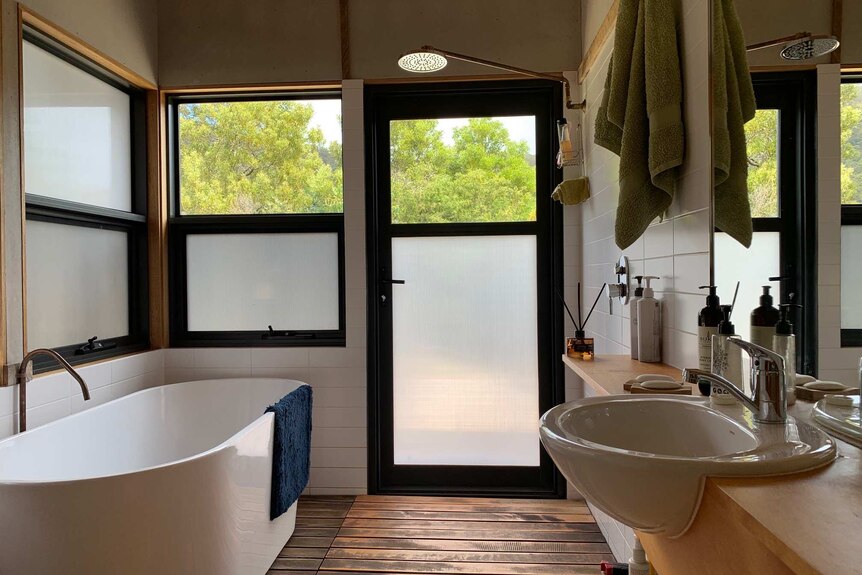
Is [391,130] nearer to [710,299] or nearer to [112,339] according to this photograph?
[112,339]

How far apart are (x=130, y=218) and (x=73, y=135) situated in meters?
0.50

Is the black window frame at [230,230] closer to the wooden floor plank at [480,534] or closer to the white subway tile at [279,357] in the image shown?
the white subway tile at [279,357]

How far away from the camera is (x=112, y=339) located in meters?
2.70

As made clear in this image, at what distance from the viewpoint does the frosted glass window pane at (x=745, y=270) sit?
115cm

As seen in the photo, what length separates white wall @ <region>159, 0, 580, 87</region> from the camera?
2771mm

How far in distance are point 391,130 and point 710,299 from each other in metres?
2.08

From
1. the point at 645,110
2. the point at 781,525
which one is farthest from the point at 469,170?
the point at 781,525

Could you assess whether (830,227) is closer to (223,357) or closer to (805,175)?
(805,175)

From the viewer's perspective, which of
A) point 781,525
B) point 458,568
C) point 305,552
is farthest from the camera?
point 305,552

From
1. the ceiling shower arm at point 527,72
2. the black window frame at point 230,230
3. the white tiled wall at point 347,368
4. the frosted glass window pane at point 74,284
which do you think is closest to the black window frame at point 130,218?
the frosted glass window pane at point 74,284

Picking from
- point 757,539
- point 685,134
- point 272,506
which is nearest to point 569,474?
→ point 757,539

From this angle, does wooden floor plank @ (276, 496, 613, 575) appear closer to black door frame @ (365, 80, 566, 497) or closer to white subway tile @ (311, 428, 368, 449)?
black door frame @ (365, 80, 566, 497)

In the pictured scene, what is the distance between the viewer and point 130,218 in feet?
9.07

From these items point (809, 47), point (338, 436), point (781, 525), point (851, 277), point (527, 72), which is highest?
point (527, 72)
